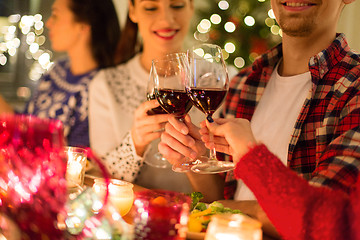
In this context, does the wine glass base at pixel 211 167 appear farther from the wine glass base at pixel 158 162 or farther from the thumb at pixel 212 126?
the wine glass base at pixel 158 162

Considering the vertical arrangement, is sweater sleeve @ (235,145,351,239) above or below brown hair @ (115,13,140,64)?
below

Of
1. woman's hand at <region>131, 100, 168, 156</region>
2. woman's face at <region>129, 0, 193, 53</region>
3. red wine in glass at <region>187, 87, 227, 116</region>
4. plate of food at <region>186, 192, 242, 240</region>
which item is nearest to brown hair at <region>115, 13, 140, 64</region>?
woman's face at <region>129, 0, 193, 53</region>

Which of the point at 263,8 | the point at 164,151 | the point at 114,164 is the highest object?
the point at 263,8

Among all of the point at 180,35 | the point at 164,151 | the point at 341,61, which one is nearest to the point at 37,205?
the point at 164,151

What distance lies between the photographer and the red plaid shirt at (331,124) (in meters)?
1.25

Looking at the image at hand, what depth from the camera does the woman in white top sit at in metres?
1.93

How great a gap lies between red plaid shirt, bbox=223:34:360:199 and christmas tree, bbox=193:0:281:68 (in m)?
2.88

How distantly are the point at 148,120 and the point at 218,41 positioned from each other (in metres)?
3.18

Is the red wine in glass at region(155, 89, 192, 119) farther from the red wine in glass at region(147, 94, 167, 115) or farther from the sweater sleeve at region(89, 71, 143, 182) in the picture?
the sweater sleeve at region(89, 71, 143, 182)

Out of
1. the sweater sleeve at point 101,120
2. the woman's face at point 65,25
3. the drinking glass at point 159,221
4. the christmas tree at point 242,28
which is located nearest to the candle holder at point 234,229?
the drinking glass at point 159,221

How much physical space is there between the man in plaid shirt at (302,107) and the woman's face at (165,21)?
1.66 ft

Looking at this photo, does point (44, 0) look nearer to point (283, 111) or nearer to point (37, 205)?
point (283, 111)

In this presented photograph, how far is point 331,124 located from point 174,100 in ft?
1.73

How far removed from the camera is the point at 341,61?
1.57 m
